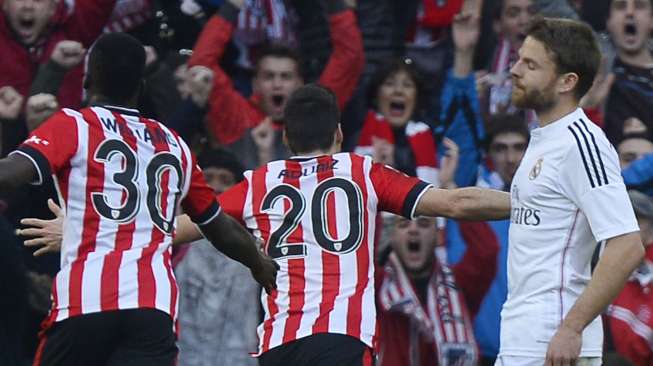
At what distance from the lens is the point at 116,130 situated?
6219 mm

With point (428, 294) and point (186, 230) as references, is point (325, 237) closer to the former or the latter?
point (186, 230)

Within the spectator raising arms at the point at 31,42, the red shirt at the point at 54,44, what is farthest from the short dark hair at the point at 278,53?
the spectator raising arms at the point at 31,42

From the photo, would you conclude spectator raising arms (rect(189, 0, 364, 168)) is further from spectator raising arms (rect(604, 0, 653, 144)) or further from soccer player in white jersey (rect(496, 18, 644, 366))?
soccer player in white jersey (rect(496, 18, 644, 366))

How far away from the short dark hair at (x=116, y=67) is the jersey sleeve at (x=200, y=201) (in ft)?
1.50

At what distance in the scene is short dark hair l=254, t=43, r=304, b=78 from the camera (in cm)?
988

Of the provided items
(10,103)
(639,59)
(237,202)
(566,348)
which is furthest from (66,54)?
(566,348)

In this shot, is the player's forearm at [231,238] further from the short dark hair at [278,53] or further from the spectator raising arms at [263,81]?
the short dark hair at [278,53]

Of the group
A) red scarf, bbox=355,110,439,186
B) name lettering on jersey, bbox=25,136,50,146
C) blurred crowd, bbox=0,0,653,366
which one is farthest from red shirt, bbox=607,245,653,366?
name lettering on jersey, bbox=25,136,50,146

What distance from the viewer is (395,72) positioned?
1002 cm

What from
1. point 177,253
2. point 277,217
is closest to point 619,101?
point 177,253

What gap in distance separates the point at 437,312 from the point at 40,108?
2.56 m

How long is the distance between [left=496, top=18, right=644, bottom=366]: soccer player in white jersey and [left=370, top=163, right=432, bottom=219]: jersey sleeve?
673mm

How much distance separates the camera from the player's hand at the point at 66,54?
9.15 metres

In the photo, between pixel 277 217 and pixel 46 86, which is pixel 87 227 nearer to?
pixel 277 217
